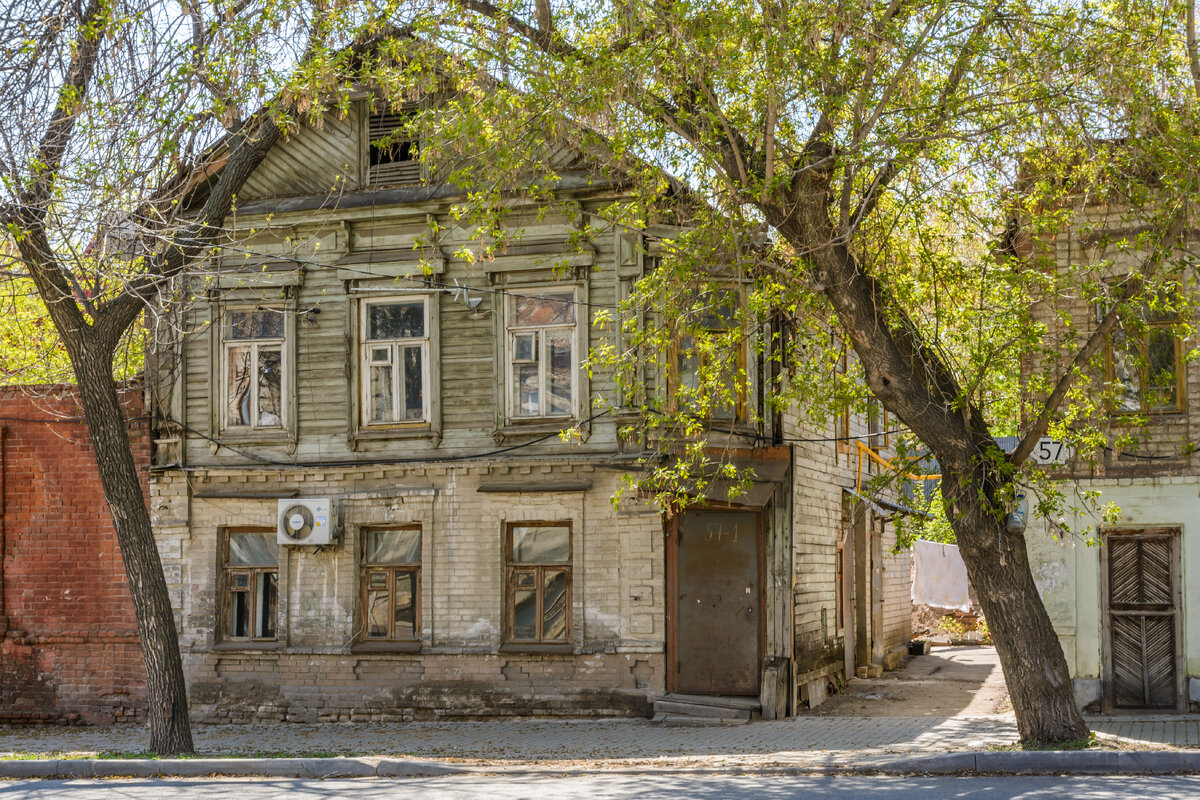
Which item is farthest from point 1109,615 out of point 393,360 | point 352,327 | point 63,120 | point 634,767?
point 63,120

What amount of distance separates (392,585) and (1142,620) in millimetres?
9387

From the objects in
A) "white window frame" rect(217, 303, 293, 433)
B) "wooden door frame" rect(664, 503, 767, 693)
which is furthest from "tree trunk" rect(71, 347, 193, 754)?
"wooden door frame" rect(664, 503, 767, 693)

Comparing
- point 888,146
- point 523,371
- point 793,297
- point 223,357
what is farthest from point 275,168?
point 888,146

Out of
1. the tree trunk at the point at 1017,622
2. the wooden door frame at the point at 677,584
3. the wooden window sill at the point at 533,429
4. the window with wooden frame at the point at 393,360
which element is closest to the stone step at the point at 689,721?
the wooden door frame at the point at 677,584

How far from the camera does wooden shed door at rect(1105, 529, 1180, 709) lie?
1443 centimetres

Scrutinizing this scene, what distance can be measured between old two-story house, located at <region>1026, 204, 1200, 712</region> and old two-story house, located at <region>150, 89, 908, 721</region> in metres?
2.58

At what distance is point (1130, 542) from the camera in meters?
14.7

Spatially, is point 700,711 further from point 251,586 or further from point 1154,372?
point 1154,372

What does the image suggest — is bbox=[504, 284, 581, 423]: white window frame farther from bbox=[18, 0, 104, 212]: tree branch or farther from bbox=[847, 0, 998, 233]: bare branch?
bbox=[18, 0, 104, 212]: tree branch

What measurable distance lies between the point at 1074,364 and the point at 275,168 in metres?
11.4

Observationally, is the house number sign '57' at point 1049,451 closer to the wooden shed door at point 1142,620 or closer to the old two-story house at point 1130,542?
the old two-story house at point 1130,542

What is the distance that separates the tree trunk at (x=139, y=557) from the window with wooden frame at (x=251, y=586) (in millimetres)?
4395

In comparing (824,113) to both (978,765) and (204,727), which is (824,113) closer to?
(978,765)

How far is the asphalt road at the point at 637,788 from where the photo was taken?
900cm
